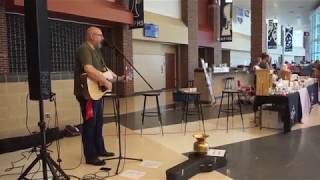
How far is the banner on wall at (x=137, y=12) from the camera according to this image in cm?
1222

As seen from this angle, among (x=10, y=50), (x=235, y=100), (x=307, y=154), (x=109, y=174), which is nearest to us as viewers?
(x=109, y=174)

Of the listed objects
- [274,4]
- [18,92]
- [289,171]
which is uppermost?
[274,4]

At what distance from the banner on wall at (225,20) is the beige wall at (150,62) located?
2.65 meters

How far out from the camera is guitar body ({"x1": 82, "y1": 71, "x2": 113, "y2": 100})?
4.04 meters

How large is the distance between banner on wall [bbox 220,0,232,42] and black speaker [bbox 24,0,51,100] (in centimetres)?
1404

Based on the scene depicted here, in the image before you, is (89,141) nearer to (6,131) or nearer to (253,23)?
(6,131)

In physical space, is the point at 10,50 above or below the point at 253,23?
below

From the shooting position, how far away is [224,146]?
5.28 meters

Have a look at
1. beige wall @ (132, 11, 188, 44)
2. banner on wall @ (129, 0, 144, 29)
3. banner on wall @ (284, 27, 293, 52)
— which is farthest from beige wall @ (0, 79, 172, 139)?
banner on wall @ (284, 27, 293, 52)

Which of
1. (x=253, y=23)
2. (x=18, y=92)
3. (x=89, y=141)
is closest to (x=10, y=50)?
(x=18, y=92)

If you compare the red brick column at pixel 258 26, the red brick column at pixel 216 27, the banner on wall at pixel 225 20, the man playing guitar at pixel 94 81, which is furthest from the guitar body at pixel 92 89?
the red brick column at pixel 216 27

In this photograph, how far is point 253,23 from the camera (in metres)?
14.5

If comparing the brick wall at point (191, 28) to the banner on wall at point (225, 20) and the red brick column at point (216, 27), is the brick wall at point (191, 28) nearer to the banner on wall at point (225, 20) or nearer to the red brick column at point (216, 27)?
the banner on wall at point (225, 20)

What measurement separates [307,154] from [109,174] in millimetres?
2745
